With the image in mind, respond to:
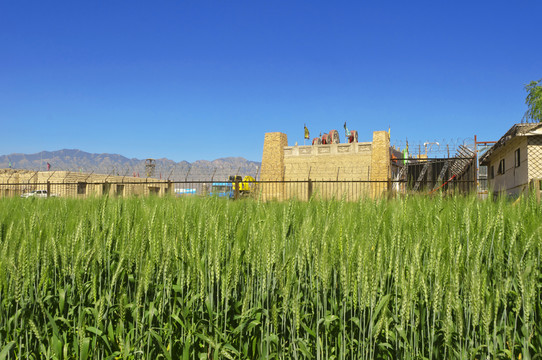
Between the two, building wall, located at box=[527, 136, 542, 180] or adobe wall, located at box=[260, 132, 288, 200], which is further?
adobe wall, located at box=[260, 132, 288, 200]

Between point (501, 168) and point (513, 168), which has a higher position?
point (501, 168)

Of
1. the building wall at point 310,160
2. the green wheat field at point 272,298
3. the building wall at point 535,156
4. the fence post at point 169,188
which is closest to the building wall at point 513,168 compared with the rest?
the building wall at point 535,156

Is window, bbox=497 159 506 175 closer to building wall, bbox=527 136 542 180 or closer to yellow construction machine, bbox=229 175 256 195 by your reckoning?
building wall, bbox=527 136 542 180

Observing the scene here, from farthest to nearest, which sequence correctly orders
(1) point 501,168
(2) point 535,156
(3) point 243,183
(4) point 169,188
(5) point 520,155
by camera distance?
1. (3) point 243,183
2. (1) point 501,168
3. (5) point 520,155
4. (2) point 535,156
5. (4) point 169,188

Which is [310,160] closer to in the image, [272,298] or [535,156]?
[535,156]

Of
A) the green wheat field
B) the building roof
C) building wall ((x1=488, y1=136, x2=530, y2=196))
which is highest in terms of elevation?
the building roof

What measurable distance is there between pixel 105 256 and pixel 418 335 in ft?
5.66

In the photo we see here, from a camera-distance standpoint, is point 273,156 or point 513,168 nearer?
point 513,168

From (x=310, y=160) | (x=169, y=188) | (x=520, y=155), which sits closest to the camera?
(x=169, y=188)

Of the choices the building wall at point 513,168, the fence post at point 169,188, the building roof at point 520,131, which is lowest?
the fence post at point 169,188

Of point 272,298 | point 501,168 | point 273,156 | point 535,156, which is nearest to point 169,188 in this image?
point 272,298

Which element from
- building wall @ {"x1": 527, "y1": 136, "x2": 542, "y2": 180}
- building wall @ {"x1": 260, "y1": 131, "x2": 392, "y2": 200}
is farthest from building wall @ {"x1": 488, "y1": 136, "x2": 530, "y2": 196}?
building wall @ {"x1": 260, "y1": 131, "x2": 392, "y2": 200}

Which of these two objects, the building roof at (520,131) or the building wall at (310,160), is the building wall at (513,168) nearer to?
the building roof at (520,131)

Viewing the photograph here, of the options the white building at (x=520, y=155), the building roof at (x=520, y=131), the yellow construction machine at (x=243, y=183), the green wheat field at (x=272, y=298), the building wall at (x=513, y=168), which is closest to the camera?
the green wheat field at (x=272, y=298)
